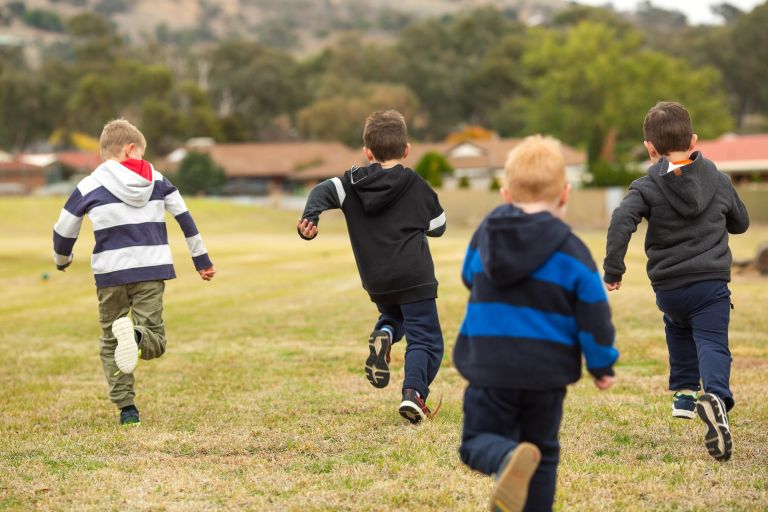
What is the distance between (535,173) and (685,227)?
7.56 feet

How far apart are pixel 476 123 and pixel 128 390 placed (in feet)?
313

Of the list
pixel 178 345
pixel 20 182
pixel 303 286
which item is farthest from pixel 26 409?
pixel 20 182

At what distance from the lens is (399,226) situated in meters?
6.34

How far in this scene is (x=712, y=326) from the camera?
5.82m

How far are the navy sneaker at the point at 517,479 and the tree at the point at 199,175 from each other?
67055mm

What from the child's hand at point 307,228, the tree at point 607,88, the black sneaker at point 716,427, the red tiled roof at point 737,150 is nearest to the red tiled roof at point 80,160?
the tree at point 607,88

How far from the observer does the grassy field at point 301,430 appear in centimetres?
466

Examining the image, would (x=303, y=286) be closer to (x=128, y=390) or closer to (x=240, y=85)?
(x=128, y=390)

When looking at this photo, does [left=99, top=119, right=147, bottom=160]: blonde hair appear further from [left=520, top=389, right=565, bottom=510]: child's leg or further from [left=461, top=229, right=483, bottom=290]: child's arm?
[left=520, top=389, right=565, bottom=510]: child's leg

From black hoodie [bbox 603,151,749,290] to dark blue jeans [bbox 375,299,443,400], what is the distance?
1.23 meters

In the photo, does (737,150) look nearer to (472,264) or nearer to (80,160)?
(80,160)

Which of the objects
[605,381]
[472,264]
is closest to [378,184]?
[472,264]

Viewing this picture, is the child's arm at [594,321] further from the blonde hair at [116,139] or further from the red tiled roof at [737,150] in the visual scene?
the red tiled roof at [737,150]

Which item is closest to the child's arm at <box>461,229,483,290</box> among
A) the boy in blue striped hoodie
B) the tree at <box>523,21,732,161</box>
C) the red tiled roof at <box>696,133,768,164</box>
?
the boy in blue striped hoodie
